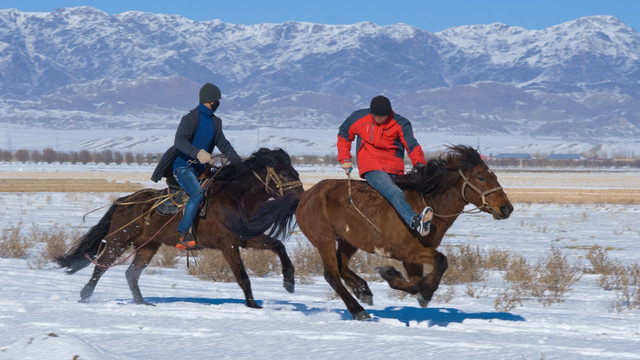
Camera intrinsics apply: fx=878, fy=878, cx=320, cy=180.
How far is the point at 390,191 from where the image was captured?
8.21m

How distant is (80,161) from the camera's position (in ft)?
393

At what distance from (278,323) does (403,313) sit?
1.49 metres

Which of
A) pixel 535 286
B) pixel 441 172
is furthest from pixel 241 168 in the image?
pixel 535 286

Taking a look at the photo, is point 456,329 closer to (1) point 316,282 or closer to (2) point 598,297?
(2) point 598,297

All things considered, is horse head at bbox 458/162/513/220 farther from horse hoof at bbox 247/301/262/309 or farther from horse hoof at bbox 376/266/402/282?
horse hoof at bbox 247/301/262/309

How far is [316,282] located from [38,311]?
447 cm

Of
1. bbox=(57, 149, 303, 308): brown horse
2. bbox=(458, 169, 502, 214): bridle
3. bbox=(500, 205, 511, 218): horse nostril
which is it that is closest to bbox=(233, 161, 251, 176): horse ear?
bbox=(57, 149, 303, 308): brown horse

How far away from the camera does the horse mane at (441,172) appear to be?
8.30m

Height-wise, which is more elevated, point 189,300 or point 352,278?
point 352,278

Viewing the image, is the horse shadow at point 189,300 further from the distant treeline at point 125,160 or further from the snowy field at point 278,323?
the distant treeline at point 125,160

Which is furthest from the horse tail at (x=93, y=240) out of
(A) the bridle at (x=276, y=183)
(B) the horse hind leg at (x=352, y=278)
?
(B) the horse hind leg at (x=352, y=278)

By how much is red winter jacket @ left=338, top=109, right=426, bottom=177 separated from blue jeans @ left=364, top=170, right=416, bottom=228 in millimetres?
112

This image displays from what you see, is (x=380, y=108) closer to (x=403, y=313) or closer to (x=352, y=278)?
(x=352, y=278)

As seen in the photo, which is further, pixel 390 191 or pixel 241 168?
pixel 241 168
